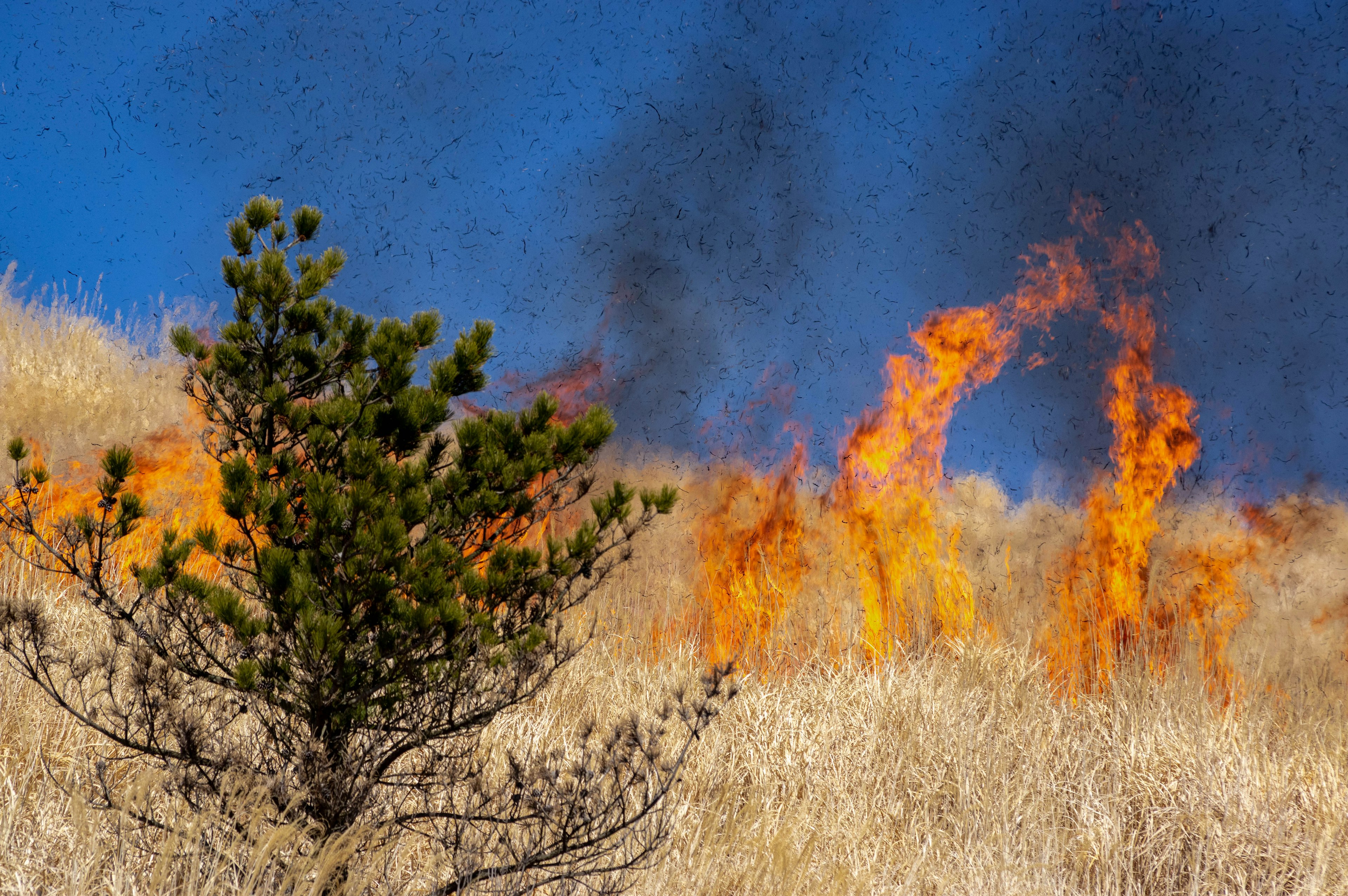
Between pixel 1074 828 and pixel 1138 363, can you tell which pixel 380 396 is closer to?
pixel 1074 828

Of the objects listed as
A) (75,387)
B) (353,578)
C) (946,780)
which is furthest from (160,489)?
(946,780)

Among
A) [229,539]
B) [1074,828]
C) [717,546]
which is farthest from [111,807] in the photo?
[717,546]

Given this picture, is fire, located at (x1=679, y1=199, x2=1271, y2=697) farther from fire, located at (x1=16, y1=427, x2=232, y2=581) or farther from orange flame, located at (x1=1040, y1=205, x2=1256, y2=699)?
fire, located at (x1=16, y1=427, x2=232, y2=581)

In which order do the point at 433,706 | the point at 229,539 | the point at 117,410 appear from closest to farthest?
the point at 229,539 < the point at 433,706 < the point at 117,410

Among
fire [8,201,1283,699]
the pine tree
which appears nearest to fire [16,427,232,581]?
fire [8,201,1283,699]

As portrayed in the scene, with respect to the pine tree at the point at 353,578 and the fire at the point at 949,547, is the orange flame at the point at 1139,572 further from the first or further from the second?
the pine tree at the point at 353,578

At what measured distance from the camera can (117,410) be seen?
351 inches

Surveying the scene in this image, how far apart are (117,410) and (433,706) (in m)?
7.94

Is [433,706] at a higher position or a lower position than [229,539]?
lower

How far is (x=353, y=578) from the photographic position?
8.59ft

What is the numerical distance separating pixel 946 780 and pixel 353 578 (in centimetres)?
353

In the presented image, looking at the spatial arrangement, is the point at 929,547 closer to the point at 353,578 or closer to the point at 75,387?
the point at 353,578

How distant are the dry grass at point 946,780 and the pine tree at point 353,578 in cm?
34

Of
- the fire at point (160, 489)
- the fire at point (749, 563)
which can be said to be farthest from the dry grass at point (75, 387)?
the fire at point (749, 563)
